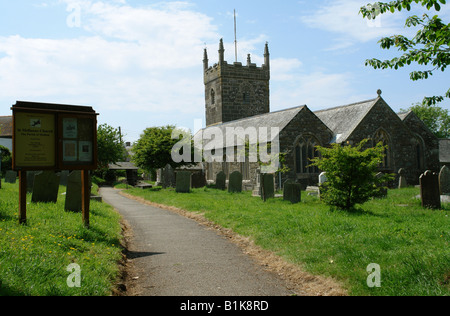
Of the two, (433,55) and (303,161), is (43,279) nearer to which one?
(433,55)

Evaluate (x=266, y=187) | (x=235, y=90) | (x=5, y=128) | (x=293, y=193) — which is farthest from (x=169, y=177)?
(x=5, y=128)

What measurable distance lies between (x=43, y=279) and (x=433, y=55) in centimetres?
712

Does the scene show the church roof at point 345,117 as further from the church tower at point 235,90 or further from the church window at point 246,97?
the church window at point 246,97

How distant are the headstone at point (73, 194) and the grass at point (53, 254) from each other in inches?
33.7

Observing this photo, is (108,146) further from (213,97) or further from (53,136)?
(53,136)

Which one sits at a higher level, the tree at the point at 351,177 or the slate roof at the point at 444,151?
the slate roof at the point at 444,151

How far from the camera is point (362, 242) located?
7074 mm

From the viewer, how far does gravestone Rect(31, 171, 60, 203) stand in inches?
439

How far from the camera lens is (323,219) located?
31.4 ft

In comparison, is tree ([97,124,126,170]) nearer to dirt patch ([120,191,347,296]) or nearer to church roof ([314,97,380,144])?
church roof ([314,97,380,144])

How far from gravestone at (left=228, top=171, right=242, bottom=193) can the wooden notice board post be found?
13528 millimetres

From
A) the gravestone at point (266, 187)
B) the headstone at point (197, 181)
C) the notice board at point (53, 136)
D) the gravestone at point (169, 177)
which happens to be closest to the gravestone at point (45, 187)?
the notice board at point (53, 136)

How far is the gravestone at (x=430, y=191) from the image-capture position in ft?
40.0

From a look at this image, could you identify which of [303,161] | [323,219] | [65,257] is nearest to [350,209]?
[323,219]
